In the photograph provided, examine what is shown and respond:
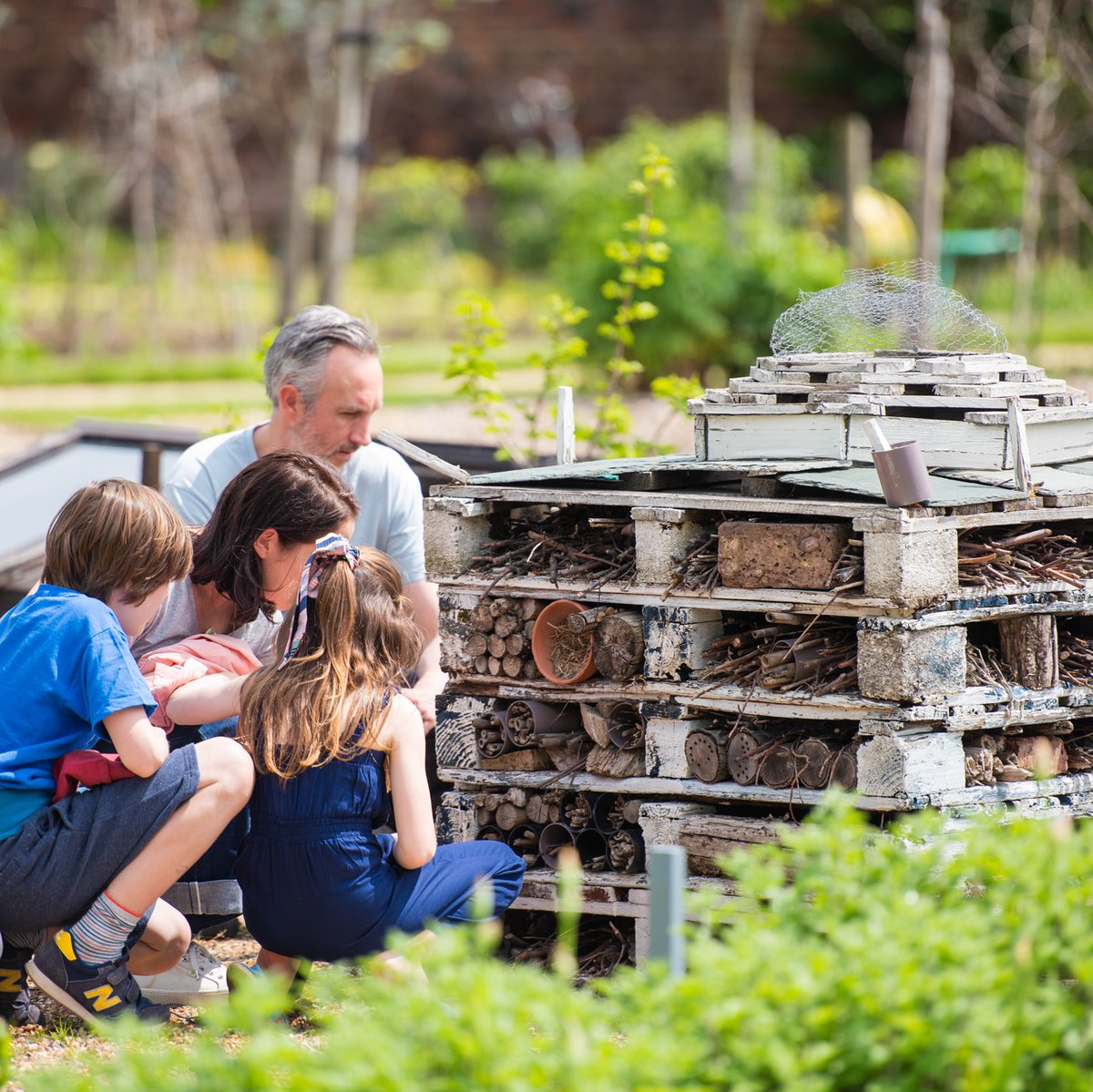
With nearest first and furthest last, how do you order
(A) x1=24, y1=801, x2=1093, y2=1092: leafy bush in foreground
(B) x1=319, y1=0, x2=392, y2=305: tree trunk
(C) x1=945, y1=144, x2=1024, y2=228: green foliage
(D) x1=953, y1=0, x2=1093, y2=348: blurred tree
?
(A) x1=24, y1=801, x2=1093, y2=1092: leafy bush in foreground < (D) x1=953, y1=0, x2=1093, y2=348: blurred tree < (B) x1=319, y1=0, x2=392, y2=305: tree trunk < (C) x1=945, y1=144, x2=1024, y2=228: green foliage

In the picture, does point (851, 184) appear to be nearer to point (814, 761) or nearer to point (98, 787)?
point (814, 761)

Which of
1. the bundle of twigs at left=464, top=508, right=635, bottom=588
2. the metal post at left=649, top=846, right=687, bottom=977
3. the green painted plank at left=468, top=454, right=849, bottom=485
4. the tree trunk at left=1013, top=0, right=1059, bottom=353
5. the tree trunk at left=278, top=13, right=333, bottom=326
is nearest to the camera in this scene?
the metal post at left=649, top=846, right=687, bottom=977

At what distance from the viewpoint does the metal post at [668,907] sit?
78.7 inches

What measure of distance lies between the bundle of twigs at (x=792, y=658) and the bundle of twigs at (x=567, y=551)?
28 cm

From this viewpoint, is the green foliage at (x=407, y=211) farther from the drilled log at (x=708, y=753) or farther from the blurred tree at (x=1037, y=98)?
the drilled log at (x=708, y=753)

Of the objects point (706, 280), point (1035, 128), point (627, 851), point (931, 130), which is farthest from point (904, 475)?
point (1035, 128)

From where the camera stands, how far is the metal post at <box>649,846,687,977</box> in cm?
200

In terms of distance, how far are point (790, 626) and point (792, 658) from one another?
10 centimetres

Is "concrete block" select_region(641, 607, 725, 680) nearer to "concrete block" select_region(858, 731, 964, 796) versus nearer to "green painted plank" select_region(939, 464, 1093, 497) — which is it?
"concrete block" select_region(858, 731, 964, 796)

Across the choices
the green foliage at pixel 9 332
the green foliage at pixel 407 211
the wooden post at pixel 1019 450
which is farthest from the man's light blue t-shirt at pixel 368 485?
the green foliage at pixel 407 211

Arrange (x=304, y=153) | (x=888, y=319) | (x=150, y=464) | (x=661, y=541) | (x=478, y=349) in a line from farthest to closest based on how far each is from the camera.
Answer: (x=304, y=153) → (x=150, y=464) → (x=478, y=349) → (x=888, y=319) → (x=661, y=541)

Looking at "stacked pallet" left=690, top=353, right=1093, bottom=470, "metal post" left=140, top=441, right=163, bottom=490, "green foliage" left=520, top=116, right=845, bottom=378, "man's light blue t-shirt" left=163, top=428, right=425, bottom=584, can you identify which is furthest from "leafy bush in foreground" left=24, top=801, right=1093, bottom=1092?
"green foliage" left=520, top=116, right=845, bottom=378

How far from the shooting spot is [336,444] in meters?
3.94

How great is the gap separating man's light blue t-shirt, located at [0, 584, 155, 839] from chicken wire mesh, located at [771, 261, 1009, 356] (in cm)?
162
